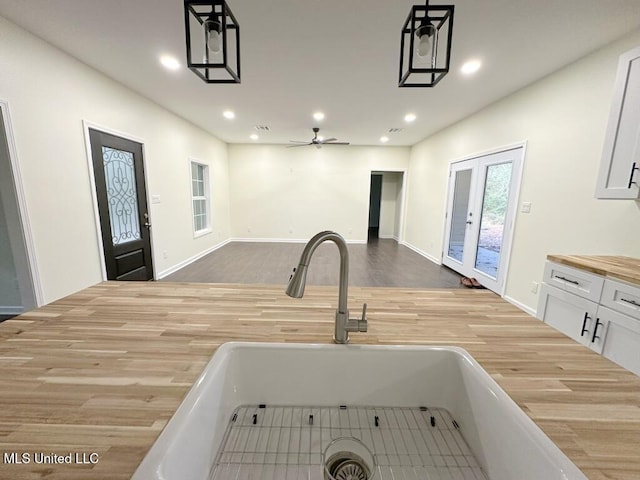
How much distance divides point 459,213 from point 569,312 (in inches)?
114

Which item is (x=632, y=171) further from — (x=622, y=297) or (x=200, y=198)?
(x=200, y=198)

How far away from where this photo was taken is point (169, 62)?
8.48 ft

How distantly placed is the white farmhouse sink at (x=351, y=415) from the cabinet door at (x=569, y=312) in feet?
5.27

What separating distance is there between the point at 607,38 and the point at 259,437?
11.7 feet

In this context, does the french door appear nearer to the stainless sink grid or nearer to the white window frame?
the stainless sink grid

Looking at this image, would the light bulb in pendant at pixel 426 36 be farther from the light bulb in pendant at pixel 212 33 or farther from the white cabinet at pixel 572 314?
the white cabinet at pixel 572 314

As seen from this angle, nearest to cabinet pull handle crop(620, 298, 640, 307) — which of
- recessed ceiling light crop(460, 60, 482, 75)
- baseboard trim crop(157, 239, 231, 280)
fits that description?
recessed ceiling light crop(460, 60, 482, 75)

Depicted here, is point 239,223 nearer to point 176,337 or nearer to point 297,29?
point 297,29

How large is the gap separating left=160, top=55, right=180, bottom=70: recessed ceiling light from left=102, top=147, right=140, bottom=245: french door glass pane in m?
1.18

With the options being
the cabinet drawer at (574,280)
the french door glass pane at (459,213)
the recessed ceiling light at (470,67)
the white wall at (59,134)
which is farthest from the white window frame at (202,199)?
the cabinet drawer at (574,280)

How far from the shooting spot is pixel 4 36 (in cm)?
197

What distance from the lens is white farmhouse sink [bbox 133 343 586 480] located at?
1.75ft

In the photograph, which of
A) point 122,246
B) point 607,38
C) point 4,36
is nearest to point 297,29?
point 4,36

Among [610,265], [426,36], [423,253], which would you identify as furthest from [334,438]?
[423,253]
